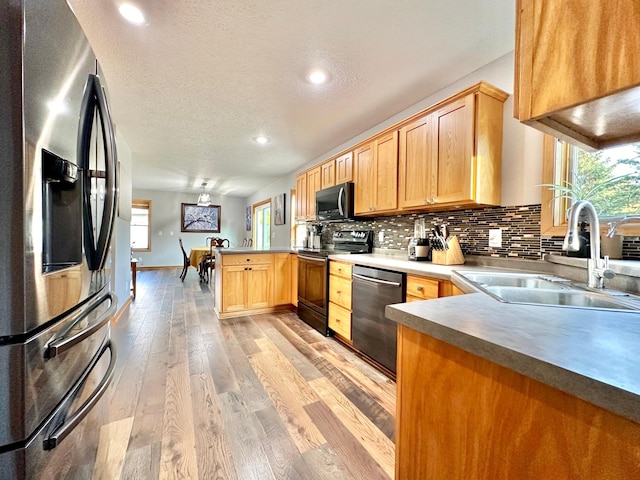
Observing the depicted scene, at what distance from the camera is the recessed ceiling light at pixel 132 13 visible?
5.07ft

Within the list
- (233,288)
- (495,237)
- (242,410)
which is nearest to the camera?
(242,410)

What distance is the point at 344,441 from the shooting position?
1398 mm

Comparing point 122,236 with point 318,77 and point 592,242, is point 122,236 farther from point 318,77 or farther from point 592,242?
point 592,242

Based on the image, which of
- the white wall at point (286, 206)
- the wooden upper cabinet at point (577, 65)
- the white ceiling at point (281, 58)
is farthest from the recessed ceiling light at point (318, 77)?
the white wall at point (286, 206)

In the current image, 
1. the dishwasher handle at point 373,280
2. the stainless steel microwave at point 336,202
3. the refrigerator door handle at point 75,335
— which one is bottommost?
the dishwasher handle at point 373,280

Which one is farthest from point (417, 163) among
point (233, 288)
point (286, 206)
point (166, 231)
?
point (166, 231)

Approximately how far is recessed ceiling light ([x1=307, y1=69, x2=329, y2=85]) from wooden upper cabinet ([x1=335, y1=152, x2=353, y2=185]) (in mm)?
964

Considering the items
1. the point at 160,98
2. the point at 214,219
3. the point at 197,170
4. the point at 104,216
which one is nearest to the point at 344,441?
the point at 104,216

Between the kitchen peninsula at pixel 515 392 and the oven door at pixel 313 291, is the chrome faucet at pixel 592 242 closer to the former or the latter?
the kitchen peninsula at pixel 515 392

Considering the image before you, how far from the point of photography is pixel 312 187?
397cm

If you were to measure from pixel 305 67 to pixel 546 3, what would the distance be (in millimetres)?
1662

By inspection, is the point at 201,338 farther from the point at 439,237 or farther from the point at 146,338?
the point at 439,237

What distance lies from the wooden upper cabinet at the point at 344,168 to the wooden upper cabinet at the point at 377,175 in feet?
0.32

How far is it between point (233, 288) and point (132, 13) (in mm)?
2705
